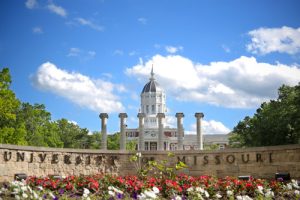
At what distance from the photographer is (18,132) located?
128ft

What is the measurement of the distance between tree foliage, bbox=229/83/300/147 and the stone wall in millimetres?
14831

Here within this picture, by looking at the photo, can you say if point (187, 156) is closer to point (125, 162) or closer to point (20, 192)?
point (125, 162)

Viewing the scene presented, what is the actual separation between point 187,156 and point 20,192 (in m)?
15.0

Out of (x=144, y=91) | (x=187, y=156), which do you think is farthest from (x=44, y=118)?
(x=144, y=91)

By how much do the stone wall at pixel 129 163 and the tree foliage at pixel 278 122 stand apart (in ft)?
48.7

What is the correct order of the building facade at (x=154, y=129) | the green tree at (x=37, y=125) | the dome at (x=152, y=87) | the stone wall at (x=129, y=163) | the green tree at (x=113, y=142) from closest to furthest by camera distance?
the stone wall at (x=129, y=163), the green tree at (x=37, y=125), the green tree at (x=113, y=142), the building facade at (x=154, y=129), the dome at (x=152, y=87)

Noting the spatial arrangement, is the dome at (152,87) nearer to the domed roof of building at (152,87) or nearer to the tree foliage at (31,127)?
the domed roof of building at (152,87)

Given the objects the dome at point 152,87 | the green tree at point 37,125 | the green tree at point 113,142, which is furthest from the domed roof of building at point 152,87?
the green tree at point 37,125

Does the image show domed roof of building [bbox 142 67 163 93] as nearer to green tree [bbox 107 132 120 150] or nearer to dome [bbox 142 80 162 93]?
dome [bbox 142 80 162 93]

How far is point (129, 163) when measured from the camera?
24.5m

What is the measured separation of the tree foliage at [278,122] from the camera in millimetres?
37084

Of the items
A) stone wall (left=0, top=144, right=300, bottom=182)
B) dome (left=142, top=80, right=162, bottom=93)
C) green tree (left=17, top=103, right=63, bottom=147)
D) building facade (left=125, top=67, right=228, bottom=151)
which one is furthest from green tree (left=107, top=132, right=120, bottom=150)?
stone wall (left=0, top=144, right=300, bottom=182)

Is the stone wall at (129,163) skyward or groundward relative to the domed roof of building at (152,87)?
groundward

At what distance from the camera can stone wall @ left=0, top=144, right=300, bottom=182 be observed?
66.0ft
